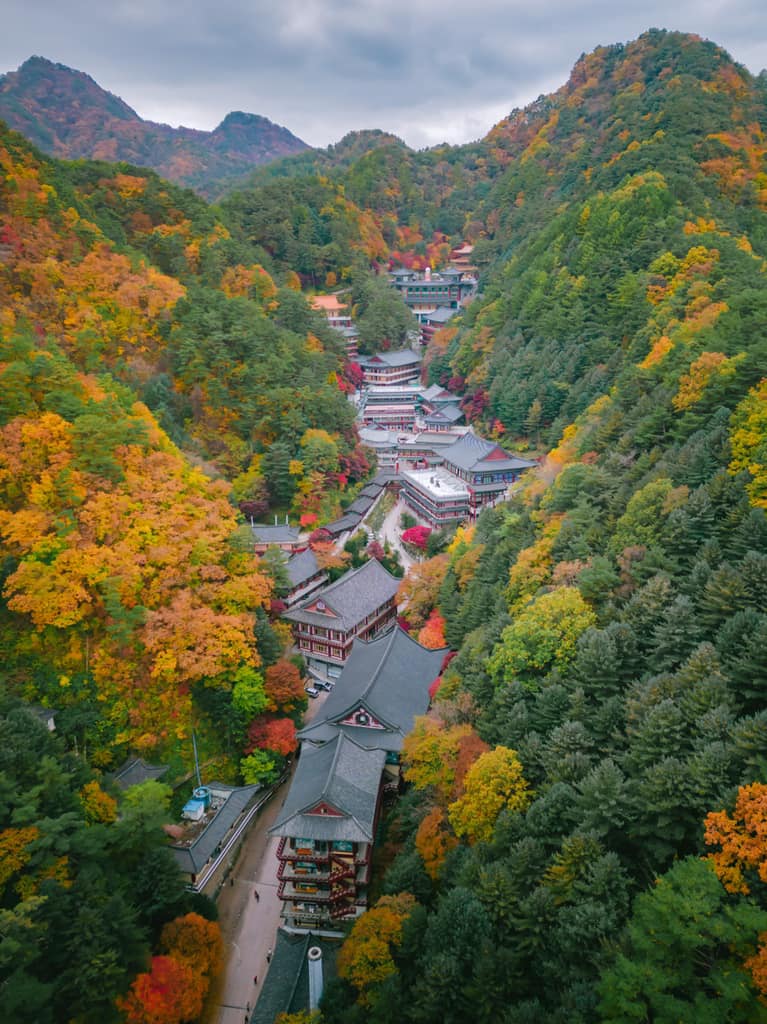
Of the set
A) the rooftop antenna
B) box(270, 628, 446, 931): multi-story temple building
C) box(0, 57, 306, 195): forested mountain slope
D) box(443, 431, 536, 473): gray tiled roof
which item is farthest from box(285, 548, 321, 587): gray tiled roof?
box(0, 57, 306, 195): forested mountain slope

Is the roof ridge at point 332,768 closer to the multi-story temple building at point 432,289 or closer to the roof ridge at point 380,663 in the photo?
the roof ridge at point 380,663

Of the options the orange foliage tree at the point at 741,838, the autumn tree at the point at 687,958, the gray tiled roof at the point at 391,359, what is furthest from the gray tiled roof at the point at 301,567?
the gray tiled roof at the point at 391,359

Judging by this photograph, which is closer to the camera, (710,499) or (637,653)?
(637,653)

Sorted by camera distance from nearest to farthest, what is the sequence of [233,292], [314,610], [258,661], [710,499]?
1. [710,499]
2. [258,661]
3. [314,610]
4. [233,292]

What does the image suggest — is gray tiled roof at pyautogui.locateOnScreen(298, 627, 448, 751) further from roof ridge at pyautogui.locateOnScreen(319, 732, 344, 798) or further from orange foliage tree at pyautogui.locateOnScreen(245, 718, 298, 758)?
roof ridge at pyautogui.locateOnScreen(319, 732, 344, 798)

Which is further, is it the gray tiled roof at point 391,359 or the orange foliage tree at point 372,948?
the gray tiled roof at point 391,359

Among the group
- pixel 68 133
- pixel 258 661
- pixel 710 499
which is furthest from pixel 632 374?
pixel 68 133

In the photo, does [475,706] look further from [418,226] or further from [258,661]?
[418,226]
